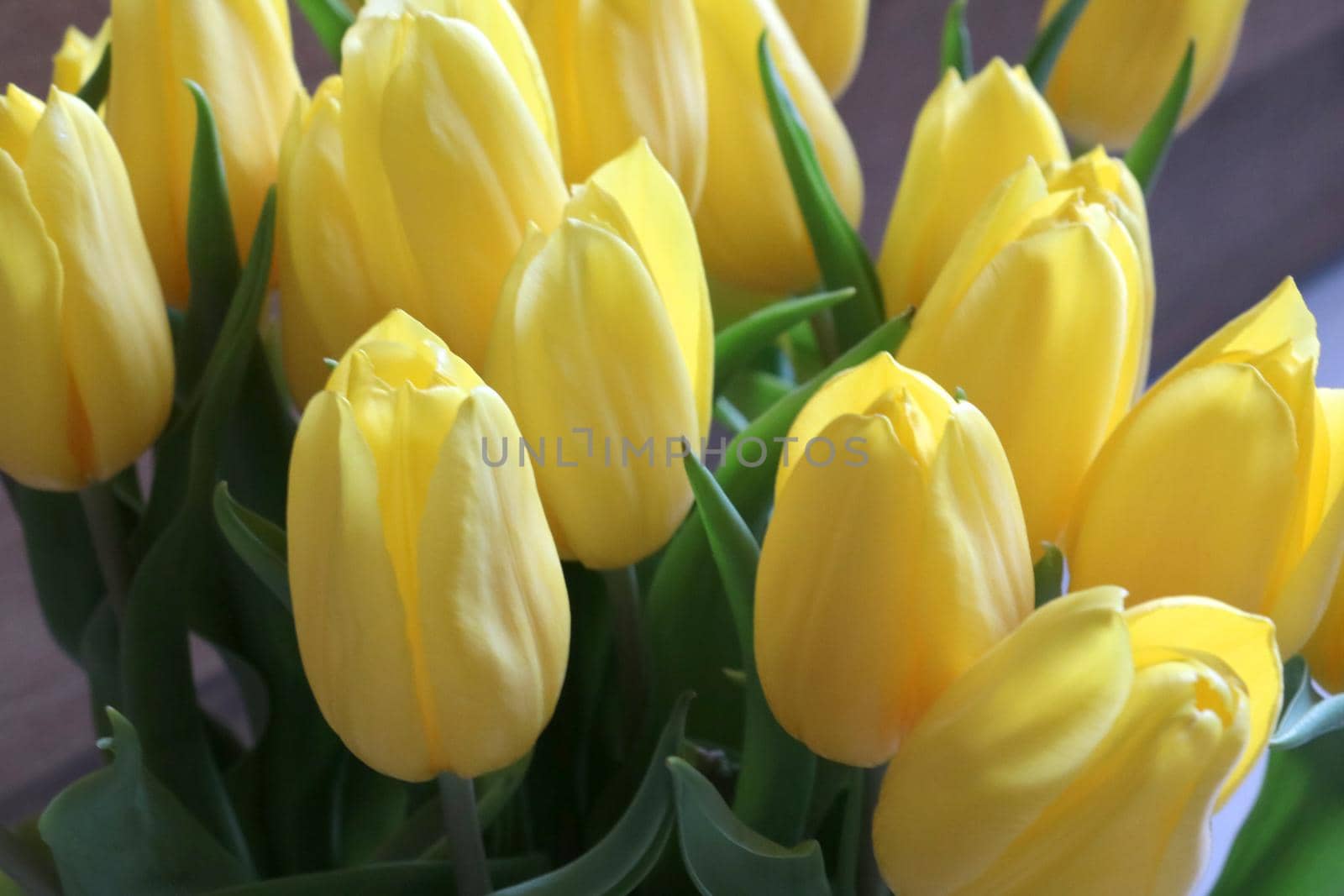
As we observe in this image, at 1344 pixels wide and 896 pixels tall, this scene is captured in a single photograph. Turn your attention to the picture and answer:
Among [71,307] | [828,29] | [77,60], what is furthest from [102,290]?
[828,29]

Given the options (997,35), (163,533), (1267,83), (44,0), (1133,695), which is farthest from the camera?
(1267,83)

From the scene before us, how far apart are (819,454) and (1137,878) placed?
0.08m

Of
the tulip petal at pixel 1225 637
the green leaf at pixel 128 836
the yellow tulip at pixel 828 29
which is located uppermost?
the yellow tulip at pixel 828 29

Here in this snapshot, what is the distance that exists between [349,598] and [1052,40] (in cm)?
28

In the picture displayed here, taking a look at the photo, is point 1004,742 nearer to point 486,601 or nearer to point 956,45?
point 486,601

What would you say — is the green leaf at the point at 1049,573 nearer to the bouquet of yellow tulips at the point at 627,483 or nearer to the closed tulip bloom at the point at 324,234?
the bouquet of yellow tulips at the point at 627,483

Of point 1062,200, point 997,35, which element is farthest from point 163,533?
point 997,35

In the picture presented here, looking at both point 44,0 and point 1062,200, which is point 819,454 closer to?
point 1062,200

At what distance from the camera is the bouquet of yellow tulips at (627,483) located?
0.20m

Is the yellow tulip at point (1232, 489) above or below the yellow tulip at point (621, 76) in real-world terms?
below

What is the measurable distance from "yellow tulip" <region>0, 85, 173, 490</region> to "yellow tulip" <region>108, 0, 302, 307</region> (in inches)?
1.0

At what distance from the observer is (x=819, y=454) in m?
0.20

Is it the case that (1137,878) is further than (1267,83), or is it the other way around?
(1267,83)

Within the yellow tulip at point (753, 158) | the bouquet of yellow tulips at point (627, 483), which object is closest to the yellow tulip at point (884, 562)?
the bouquet of yellow tulips at point (627, 483)
